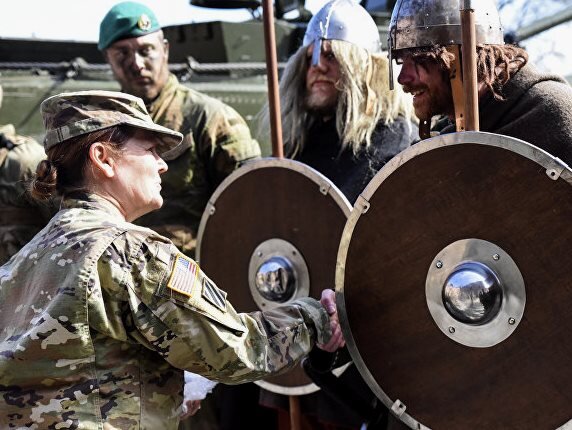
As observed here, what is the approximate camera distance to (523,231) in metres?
2.39

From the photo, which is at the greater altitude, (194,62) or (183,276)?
(183,276)

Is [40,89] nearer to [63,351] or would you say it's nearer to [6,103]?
[6,103]

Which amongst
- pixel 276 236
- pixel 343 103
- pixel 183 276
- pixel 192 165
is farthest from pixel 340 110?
pixel 183 276

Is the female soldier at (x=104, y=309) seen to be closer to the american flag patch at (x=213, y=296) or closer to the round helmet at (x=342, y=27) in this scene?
the american flag patch at (x=213, y=296)

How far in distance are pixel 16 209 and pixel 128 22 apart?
0.98 metres

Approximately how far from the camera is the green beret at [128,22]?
4699 millimetres

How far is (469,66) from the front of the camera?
253 centimetres

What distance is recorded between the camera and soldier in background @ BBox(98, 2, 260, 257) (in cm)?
450

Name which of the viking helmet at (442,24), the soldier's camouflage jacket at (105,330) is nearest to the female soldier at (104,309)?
the soldier's camouflage jacket at (105,330)

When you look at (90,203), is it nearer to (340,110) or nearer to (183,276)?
(183,276)

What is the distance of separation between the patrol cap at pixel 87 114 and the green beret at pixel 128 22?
2.12m

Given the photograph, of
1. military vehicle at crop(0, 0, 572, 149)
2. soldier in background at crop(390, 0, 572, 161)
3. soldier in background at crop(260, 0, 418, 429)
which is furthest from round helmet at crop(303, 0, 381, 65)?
military vehicle at crop(0, 0, 572, 149)

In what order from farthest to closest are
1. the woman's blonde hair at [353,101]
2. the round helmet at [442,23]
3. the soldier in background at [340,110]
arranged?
the woman's blonde hair at [353,101]
the soldier in background at [340,110]
the round helmet at [442,23]

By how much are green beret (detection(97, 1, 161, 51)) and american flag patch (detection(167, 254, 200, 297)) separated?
242cm
